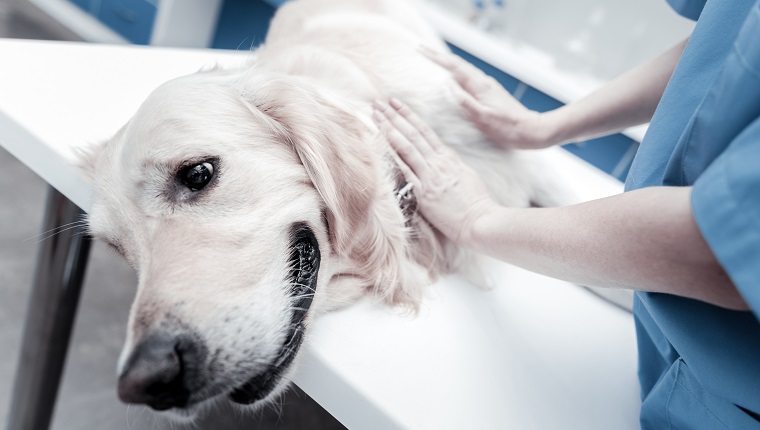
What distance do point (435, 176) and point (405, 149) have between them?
9 centimetres

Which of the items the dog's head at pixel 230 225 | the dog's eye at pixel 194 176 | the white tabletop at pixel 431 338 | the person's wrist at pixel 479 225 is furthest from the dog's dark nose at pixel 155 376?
the person's wrist at pixel 479 225

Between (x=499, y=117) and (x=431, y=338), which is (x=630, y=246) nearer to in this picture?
(x=431, y=338)

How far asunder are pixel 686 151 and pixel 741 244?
176mm

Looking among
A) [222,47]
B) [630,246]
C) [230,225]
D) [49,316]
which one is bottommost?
[222,47]

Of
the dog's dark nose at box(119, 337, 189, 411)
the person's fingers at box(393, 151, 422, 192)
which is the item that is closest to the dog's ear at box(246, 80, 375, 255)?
the person's fingers at box(393, 151, 422, 192)

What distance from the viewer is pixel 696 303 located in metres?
0.63

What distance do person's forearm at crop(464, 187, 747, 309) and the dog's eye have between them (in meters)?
0.52

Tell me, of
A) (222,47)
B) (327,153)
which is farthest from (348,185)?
(222,47)

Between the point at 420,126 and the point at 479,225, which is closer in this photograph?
the point at 479,225

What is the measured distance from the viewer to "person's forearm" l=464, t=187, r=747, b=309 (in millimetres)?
536

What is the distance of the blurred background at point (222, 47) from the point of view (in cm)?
160

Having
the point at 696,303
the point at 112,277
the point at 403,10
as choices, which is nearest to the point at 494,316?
the point at 696,303

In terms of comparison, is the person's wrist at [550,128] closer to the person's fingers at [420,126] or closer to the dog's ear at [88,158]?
the person's fingers at [420,126]

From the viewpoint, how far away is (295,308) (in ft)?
2.50
